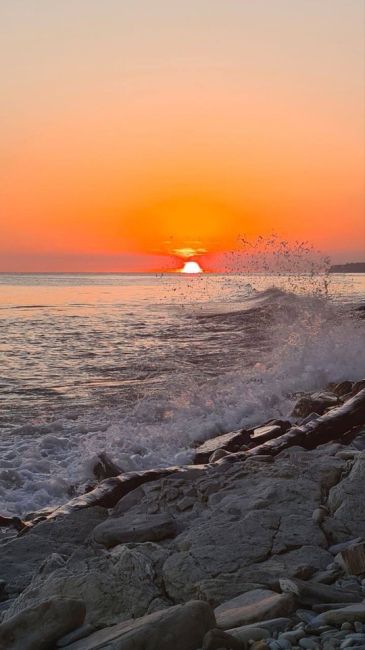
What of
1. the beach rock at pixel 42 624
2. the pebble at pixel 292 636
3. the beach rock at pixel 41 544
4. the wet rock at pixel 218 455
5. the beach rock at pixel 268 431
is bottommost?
the beach rock at pixel 41 544

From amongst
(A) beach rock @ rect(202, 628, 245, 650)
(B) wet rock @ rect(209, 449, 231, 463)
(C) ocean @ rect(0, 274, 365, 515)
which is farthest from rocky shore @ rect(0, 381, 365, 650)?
(C) ocean @ rect(0, 274, 365, 515)

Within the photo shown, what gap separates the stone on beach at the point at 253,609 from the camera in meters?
3.09

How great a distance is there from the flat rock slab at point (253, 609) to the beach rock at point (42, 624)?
754 millimetres

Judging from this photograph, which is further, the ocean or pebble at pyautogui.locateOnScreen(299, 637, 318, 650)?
the ocean

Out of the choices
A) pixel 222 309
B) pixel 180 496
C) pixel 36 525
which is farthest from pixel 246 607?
pixel 222 309

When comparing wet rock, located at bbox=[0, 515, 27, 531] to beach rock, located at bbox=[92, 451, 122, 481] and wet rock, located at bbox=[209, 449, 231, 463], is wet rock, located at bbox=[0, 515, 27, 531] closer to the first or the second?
beach rock, located at bbox=[92, 451, 122, 481]

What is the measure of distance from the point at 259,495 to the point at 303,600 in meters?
1.74

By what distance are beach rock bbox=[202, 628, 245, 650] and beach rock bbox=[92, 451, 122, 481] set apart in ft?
16.1

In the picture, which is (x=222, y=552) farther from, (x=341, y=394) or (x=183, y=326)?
(x=183, y=326)

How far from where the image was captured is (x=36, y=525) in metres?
5.57

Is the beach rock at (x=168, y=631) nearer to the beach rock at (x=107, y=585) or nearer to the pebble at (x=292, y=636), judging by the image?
the pebble at (x=292, y=636)

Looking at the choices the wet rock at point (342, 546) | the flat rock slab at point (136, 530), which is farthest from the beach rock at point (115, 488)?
the wet rock at point (342, 546)

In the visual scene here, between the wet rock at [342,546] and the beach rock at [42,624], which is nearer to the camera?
the beach rock at [42,624]

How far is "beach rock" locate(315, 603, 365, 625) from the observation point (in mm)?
2986
